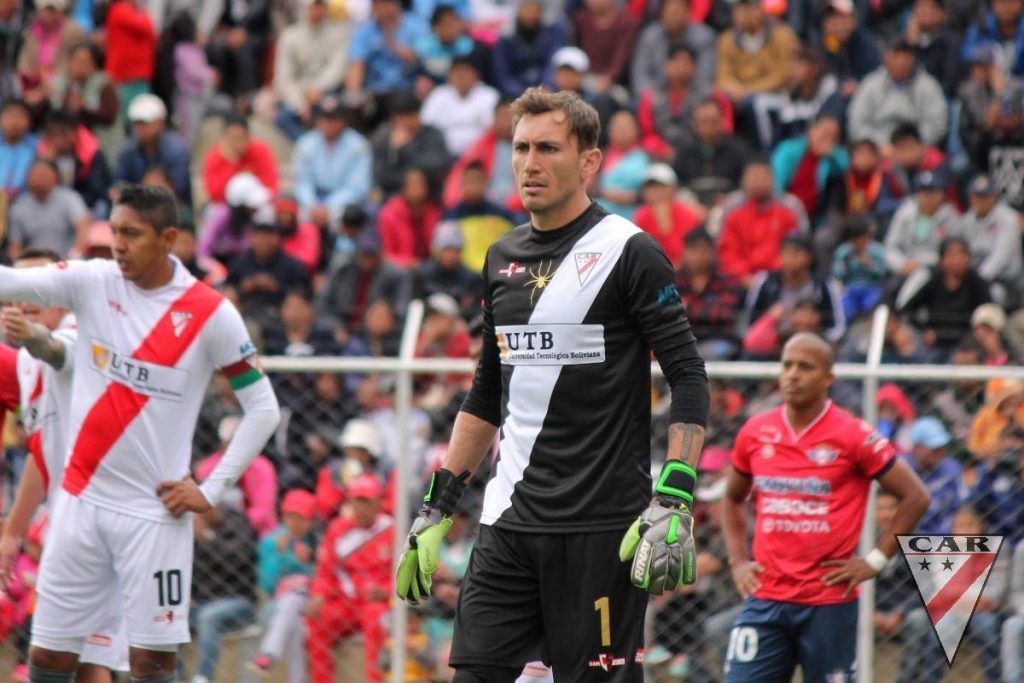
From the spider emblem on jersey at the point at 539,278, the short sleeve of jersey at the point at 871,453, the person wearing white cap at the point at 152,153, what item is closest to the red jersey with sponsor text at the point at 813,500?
the short sleeve of jersey at the point at 871,453

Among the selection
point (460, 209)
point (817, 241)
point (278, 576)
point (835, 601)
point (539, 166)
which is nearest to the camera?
point (539, 166)

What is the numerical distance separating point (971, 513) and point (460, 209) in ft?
20.1

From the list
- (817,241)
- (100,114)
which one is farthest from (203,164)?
(817,241)

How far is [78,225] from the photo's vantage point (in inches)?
549

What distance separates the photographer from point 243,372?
7.32m

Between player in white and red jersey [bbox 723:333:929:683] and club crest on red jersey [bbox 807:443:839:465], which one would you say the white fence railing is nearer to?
player in white and red jersey [bbox 723:333:929:683]

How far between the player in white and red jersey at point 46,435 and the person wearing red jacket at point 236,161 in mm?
7309

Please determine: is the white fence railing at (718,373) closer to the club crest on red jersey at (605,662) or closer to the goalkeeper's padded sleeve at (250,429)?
the goalkeeper's padded sleeve at (250,429)

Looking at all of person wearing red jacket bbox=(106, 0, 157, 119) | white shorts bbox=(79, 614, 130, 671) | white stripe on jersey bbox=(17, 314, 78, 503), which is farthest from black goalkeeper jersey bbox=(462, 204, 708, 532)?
person wearing red jacket bbox=(106, 0, 157, 119)

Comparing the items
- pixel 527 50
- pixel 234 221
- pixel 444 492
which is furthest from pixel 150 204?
pixel 527 50

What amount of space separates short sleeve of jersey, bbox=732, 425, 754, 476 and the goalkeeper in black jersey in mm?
2473

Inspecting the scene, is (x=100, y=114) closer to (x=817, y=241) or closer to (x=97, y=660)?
(x=817, y=241)

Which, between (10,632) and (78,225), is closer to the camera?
(10,632)

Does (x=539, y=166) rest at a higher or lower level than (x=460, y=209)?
lower
